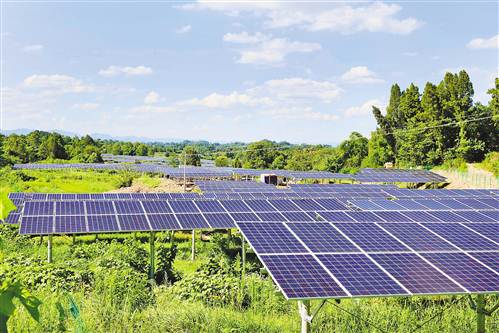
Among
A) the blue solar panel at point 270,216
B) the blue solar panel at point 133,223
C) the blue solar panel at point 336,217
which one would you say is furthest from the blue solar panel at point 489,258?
the blue solar panel at point 133,223

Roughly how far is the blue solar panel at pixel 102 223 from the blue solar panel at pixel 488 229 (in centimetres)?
1078

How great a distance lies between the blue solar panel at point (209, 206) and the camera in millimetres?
18402

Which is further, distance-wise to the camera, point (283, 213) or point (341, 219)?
point (283, 213)

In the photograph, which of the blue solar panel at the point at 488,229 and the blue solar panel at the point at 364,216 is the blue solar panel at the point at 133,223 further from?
the blue solar panel at the point at 488,229

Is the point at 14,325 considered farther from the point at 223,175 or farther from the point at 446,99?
the point at 446,99

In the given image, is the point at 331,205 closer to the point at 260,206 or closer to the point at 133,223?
the point at 260,206

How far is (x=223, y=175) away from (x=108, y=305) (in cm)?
4140

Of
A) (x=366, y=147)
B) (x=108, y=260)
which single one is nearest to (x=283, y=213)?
(x=108, y=260)

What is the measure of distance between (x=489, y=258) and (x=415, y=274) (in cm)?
202

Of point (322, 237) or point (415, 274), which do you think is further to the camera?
point (322, 237)

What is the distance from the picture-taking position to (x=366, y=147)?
260ft

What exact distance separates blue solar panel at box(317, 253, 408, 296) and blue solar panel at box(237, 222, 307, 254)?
65 cm

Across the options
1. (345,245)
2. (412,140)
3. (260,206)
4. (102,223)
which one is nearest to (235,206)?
(260,206)

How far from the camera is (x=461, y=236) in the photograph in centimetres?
982
